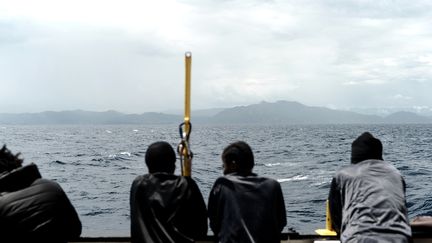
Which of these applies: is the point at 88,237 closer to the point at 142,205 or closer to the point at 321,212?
the point at 142,205

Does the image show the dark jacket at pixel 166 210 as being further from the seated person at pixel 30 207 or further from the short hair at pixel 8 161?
the short hair at pixel 8 161

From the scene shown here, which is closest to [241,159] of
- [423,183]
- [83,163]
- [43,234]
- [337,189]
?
[337,189]

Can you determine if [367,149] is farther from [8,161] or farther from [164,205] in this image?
[8,161]

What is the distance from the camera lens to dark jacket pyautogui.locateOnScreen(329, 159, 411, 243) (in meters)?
5.13

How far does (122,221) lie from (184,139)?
1494 cm

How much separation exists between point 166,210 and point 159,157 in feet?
1.54

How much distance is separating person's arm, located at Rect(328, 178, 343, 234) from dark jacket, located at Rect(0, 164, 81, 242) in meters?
2.54

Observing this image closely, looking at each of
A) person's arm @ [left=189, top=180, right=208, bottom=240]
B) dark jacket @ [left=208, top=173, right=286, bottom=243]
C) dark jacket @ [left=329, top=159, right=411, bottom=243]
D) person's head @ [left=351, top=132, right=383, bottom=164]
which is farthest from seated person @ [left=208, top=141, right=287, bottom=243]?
person's head @ [left=351, top=132, right=383, bottom=164]

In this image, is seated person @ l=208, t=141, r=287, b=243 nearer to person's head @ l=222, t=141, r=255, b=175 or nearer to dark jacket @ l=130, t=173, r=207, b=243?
person's head @ l=222, t=141, r=255, b=175

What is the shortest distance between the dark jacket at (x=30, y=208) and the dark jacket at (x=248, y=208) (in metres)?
1.35

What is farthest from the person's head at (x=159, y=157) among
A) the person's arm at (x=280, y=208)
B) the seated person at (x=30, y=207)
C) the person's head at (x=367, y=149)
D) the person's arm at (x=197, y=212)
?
the person's head at (x=367, y=149)

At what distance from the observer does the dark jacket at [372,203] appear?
16.8 feet

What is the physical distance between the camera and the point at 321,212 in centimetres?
2080

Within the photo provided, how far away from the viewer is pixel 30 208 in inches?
182
